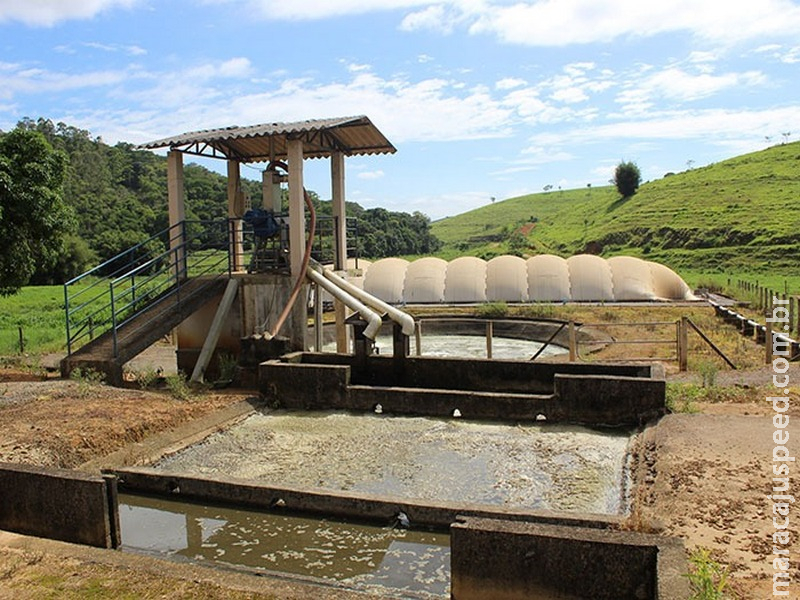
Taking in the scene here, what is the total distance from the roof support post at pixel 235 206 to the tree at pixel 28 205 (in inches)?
140

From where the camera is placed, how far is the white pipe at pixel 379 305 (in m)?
12.9

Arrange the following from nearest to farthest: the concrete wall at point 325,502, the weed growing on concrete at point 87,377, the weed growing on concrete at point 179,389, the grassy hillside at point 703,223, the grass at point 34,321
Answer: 1. the concrete wall at point 325,502
2. the weed growing on concrete at point 87,377
3. the weed growing on concrete at point 179,389
4. the grass at point 34,321
5. the grassy hillside at point 703,223

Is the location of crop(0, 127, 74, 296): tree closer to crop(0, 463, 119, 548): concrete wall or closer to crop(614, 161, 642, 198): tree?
crop(0, 463, 119, 548): concrete wall

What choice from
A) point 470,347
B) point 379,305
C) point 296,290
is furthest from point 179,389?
point 470,347

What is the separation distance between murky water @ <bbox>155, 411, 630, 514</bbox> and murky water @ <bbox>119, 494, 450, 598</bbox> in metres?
0.58

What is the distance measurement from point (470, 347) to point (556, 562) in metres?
18.2

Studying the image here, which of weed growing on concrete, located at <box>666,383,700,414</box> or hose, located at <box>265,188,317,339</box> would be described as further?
hose, located at <box>265,188,317,339</box>

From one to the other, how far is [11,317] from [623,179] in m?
63.5

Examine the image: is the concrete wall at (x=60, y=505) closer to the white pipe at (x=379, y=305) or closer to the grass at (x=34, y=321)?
the white pipe at (x=379, y=305)

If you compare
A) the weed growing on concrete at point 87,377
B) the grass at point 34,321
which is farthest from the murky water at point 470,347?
the weed growing on concrete at point 87,377

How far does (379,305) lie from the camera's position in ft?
45.4

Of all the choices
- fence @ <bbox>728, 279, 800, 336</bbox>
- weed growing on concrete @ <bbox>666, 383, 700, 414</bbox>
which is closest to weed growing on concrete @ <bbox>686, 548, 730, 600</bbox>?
weed growing on concrete @ <bbox>666, 383, 700, 414</bbox>

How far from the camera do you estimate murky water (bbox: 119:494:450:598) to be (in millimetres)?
5578

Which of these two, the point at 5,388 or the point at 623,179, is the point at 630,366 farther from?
the point at 623,179
